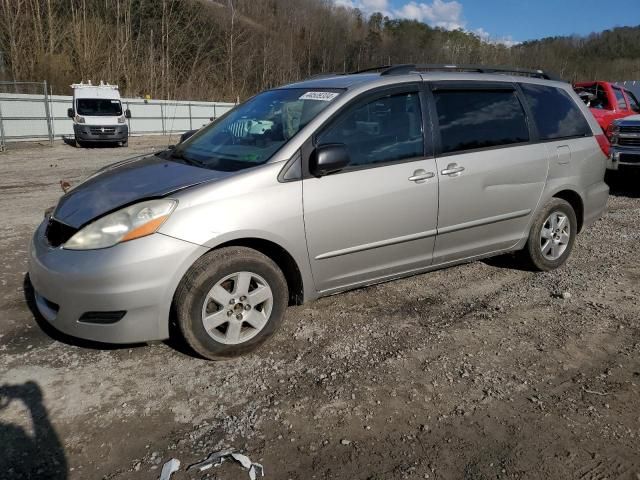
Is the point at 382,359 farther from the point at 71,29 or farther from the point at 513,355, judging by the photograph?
the point at 71,29

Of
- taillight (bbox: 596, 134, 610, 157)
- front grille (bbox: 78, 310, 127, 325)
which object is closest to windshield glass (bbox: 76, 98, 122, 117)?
taillight (bbox: 596, 134, 610, 157)

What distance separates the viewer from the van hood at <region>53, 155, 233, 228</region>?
3141 millimetres

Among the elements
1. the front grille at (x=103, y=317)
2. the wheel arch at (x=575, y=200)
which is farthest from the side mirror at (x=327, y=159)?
the wheel arch at (x=575, y=200)

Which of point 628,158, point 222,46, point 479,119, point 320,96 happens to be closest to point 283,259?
point 320,96

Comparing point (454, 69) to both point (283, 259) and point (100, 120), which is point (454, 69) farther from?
point (100, 120)

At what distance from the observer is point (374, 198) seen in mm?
3617

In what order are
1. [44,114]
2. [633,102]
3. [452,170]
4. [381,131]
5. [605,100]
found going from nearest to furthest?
[381,131] → [452,170] → [605,100] → [633,102] → [44,114]

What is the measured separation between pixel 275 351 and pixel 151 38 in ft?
133

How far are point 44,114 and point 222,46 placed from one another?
94.9 ft

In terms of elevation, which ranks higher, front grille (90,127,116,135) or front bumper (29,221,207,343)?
front grille (90,127,116,135)

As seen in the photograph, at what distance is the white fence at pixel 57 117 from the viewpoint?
65.1 feet

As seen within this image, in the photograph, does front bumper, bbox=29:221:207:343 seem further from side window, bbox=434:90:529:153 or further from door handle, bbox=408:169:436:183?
side window, bbox=434:90:529:153

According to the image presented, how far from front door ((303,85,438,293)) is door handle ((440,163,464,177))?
0.12 m

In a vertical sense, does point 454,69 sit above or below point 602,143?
above
